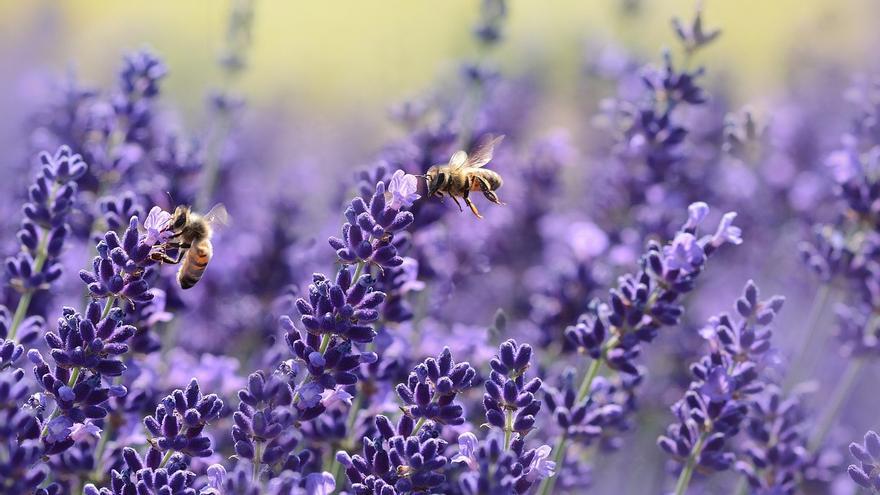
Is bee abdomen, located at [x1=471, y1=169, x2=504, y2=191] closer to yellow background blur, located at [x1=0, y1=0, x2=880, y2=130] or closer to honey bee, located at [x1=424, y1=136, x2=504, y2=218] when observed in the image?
honey bee, located at [x1=424, y1=136, x2=504, y2=218]

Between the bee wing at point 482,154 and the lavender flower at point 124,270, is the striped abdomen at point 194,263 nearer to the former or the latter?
the lavender flower at point 124,270

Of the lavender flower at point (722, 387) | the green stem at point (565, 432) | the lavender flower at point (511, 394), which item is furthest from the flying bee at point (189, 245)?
the lavender flower at point (722, 387)

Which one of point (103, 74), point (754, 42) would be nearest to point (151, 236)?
A: point (103, 74)

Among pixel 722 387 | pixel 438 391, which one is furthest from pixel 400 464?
pixel 722 387

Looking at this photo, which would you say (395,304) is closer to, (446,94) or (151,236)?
(151,236)

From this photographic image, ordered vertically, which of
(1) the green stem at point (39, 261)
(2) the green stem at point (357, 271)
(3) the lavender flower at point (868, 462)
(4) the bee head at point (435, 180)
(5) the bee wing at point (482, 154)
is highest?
(5) the bee wing at point (482, 154)

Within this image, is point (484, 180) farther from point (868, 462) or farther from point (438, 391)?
point (868, 462)
